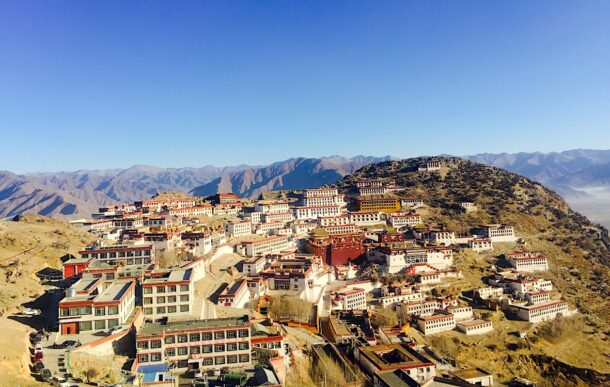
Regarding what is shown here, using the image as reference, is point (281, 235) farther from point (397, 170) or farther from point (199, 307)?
point (397, 170)

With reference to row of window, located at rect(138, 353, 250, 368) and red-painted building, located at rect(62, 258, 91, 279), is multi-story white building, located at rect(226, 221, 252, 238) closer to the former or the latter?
Result: red-painted building, located at rect(62, 258, 91, 279)

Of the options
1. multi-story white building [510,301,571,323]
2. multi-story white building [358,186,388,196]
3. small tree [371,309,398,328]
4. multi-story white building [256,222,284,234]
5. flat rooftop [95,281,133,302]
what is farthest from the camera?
multi-story white building [358,186,388,196]

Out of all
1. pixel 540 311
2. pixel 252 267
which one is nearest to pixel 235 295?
pixel 252 267

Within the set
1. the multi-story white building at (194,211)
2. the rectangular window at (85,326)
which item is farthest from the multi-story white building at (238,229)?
the rectangular window at (85,326)

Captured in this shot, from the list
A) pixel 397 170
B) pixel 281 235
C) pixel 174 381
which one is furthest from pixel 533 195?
pixel 174 381

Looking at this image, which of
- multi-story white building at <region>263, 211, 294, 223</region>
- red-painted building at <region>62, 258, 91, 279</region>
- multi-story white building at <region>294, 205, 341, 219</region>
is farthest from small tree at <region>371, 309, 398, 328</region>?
multi-story white building at <region>294, 205, 341, 219</region>

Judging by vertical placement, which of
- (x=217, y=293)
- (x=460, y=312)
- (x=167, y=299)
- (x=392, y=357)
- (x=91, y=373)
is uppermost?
(x=167, y=299)

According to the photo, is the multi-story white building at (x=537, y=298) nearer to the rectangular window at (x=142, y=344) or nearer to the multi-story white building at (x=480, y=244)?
the multi-story white building at (x=480, y=244)

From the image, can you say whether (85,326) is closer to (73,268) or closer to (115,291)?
(115,291)
